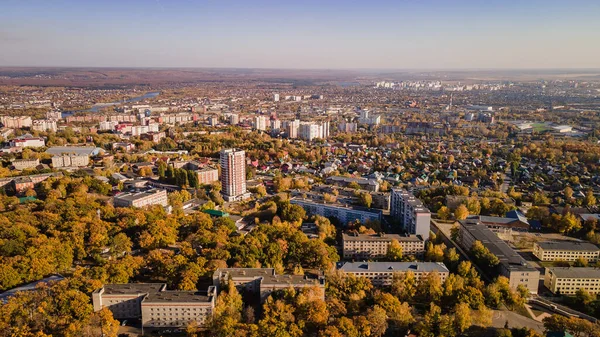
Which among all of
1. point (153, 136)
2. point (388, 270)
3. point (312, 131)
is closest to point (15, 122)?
point (153, 136)

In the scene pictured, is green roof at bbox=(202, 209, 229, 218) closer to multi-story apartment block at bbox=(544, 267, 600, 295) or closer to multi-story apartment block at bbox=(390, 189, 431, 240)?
multi-story apartment block at bbox=(390, 189, 431, 240)

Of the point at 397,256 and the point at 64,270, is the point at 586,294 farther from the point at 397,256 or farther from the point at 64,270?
the point at 64,270

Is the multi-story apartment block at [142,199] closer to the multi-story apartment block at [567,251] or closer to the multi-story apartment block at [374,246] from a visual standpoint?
the multi-story apartment block at [374,246]

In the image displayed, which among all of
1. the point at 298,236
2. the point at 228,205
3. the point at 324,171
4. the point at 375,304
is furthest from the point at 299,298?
the point at 324,171

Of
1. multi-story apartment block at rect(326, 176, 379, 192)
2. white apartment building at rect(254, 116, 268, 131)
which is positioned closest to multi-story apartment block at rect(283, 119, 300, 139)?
white apartment building at rect(254, 116, 268, 131)

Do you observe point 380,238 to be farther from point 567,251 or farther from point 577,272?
point 567,251
